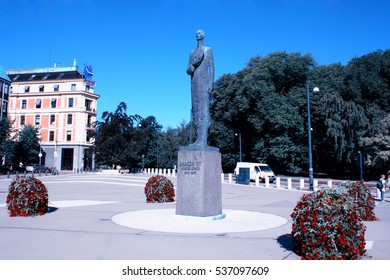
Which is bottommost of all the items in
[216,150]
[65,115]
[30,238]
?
[30,238]

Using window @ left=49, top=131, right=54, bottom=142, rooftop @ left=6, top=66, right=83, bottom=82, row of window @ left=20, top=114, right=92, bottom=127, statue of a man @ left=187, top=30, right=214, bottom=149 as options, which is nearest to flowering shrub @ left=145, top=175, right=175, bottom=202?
statue of a man @ left=187, top=30, right=214, bottom=149

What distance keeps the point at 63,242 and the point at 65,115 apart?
69404mm

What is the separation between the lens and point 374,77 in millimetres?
42062

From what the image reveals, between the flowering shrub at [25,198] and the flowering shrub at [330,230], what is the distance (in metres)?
8.27

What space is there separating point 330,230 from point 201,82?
20.0 ft

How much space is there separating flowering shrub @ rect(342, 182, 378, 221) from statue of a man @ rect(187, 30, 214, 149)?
518 centimetres

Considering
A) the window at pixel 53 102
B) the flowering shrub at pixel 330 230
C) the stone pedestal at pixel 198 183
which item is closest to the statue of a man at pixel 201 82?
the stone pedestal at pixel 198 183

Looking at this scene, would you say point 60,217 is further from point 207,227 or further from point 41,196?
point 207,227

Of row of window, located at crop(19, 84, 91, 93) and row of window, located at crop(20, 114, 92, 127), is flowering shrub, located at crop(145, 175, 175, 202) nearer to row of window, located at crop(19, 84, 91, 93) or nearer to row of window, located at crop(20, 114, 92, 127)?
row of window, located at crop(20, 114, 92, 127)

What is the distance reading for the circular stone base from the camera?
330 inches

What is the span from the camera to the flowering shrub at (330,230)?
5418 mm

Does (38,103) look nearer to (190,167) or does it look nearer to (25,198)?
(25,198)
